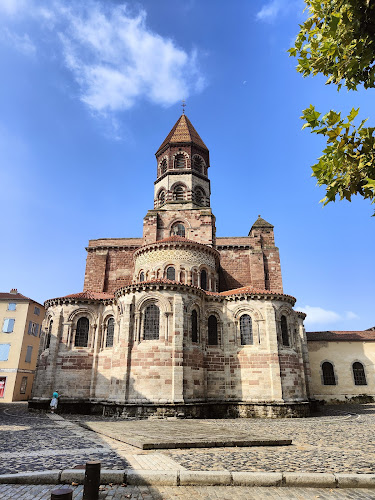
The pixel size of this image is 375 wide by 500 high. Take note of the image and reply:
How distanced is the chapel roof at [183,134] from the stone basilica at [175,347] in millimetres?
14185

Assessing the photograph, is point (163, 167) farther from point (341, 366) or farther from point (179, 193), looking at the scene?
point (341, 366)

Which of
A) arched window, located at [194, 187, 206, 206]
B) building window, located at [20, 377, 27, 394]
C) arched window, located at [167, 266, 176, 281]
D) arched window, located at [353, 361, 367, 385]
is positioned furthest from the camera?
arched window, located at [194, 187, 206, 206]

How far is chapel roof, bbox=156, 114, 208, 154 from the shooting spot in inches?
1406

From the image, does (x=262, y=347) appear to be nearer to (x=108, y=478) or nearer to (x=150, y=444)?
(x=150, y=444)

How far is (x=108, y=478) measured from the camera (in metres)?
6.04

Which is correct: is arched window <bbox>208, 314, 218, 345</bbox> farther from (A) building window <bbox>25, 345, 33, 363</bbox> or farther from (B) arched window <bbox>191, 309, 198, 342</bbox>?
(A) building window <bbox>25, 345, 33, 363</bbox>

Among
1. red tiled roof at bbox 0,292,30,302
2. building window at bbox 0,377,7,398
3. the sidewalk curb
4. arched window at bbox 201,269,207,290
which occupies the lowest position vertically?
the sidewalk curb

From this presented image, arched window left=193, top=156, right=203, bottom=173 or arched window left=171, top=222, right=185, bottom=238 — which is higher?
arched window left=193, top=156, right=203, bottom=173

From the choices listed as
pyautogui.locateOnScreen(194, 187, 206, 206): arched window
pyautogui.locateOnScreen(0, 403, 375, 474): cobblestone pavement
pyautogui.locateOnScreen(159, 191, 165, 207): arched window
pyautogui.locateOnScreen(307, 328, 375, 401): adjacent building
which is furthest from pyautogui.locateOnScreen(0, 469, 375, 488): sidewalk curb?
pyautogui.locateOnScreen(159, 191, 165, 207): arched window

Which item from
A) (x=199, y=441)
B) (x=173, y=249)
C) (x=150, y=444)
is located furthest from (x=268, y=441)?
(x=173, y=249)

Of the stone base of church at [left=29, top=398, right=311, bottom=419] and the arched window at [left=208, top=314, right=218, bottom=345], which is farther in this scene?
the arched window at [left=208, top=314, right=218, bottom=345]

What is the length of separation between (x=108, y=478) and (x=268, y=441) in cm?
520

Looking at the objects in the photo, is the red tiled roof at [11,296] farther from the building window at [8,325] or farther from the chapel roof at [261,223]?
the chapel roof at [261,223]

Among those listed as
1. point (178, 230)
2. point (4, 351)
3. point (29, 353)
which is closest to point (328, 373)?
point (178, 230)
